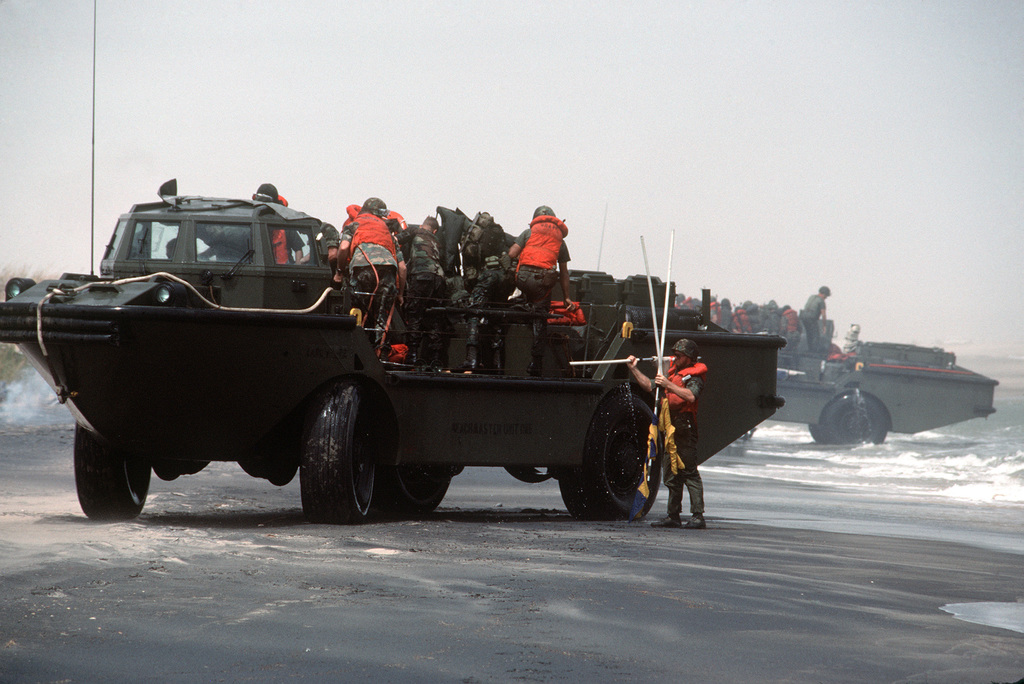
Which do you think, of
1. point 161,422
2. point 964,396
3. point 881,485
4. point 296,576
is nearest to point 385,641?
point 296,576

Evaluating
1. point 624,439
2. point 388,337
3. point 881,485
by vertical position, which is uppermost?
point 388,337

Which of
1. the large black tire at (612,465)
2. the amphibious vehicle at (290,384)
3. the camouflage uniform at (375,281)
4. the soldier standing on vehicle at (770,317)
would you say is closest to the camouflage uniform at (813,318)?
the soldier standing on vehicle at (770,317)

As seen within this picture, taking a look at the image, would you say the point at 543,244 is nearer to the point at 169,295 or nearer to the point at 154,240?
the point at 154,240

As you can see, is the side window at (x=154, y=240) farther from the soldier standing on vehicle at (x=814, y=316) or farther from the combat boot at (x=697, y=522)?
the soldier standing on vehicle at (x=814, y=316)

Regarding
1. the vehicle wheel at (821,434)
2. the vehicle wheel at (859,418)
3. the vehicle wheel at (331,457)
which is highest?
the vehicle wheel at (331,457)

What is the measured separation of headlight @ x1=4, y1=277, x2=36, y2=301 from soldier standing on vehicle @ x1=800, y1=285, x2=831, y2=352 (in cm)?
2079

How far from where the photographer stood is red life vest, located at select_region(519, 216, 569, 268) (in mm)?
9453

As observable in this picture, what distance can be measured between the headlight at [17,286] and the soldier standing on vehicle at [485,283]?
2935 mm

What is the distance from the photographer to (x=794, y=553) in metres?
7.80

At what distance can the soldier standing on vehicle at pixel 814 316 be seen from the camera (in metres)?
26.6

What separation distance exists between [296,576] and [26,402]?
19.7m

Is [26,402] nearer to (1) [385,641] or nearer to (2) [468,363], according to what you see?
(2) [468,363]

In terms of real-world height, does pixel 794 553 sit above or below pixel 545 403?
below

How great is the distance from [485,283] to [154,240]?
2.46 metres
